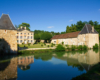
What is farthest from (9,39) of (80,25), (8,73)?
(80,25)

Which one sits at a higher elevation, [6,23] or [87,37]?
[6,23]

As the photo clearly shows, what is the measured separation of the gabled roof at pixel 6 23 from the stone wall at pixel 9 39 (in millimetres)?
707

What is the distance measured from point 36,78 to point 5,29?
12.1 meters

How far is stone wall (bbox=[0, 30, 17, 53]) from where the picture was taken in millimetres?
15508

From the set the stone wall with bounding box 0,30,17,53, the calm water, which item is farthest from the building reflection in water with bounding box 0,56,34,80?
the stone wall with bounding box 0,30,17,53

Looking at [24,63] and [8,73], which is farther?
[24,63]

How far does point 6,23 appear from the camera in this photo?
53.2ft

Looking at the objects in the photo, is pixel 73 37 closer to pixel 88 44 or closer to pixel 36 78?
pixel 88 44

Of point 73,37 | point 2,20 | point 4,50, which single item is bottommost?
point 4,50

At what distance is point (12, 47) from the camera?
15914mm

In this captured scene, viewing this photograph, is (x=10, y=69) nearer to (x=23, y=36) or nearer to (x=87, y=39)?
(x=87, y=39)

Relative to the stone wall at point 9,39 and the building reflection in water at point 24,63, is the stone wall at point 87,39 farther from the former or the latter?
the stone wall at point 9,39

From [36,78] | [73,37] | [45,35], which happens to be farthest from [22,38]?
[36,78]

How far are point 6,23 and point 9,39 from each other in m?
2.87
